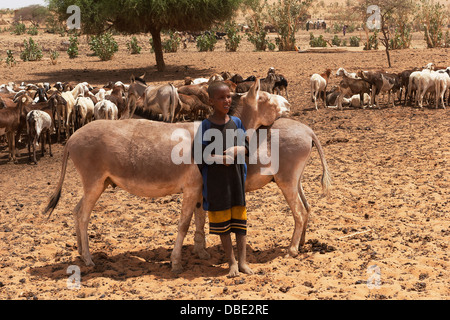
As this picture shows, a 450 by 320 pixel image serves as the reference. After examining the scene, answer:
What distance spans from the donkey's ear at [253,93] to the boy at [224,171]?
0.43m

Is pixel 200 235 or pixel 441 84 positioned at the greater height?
pixel 441 84

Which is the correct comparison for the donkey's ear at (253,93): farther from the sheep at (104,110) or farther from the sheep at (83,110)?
the sheep at (83,110)

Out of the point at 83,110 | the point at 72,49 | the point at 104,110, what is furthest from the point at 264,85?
the point at 72,49

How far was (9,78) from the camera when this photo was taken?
24422 millimetres

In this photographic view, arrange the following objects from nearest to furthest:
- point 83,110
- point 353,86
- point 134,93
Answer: point 83,110
point 134,93
point 353,86

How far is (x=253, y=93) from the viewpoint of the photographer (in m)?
5.83

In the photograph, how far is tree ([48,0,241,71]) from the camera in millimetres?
23359

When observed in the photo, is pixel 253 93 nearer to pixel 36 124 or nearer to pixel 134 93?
pixel 36 124

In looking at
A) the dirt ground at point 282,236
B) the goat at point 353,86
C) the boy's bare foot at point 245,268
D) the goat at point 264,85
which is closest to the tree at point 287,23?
the goat at point 264,85

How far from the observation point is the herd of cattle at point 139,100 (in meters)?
12.7

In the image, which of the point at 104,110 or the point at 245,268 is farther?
the point at 104,110

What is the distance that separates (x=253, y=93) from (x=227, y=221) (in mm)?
1406

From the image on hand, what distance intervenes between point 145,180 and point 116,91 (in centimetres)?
959

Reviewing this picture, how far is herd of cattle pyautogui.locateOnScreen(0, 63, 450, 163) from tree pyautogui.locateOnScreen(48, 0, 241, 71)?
23.7 feet
